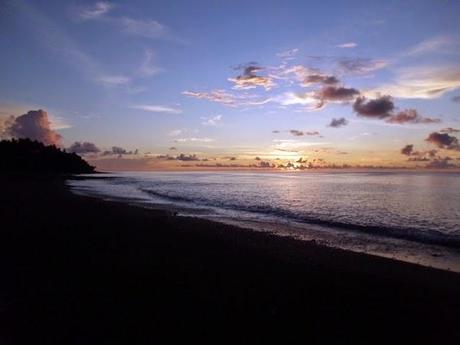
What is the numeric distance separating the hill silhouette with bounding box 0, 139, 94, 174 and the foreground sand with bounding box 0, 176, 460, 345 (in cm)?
12235

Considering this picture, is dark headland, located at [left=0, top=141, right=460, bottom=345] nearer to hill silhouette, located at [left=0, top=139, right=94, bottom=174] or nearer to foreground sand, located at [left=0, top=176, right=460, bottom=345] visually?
foreground sand, located at [left=0, top=176, right=460, bottom=345]

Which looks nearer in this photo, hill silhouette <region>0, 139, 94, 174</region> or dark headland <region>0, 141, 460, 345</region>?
dark headland <region>0, 141, 460, 345</region>

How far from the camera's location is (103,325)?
670 centimetres

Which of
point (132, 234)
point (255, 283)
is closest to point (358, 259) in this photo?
point (255, 283)

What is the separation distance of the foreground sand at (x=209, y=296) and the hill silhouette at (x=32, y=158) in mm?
122349

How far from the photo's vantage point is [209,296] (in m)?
8.37

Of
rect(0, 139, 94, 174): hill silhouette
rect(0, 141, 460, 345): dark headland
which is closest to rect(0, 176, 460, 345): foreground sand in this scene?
rect(0, 141, 460, 345): dark headland

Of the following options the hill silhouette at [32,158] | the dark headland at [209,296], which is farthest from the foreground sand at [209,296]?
the hill silhouette at [32,158]

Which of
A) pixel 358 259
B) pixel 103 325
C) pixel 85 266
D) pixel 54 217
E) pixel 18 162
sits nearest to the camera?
pixel 103 325

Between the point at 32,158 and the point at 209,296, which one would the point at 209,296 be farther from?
the point at 32,158

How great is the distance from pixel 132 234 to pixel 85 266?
650 cm

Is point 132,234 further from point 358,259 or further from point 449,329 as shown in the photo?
point 449,329

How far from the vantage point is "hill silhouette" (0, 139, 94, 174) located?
398 ft

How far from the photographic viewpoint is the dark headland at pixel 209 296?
262 inches
